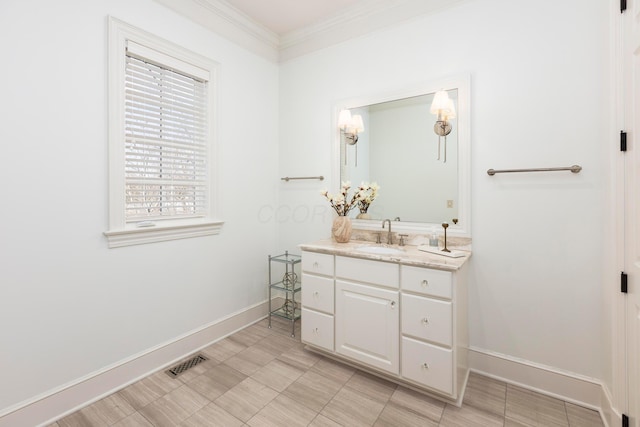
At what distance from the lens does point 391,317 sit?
194 centimetres

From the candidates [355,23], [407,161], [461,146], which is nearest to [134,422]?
[407,161]

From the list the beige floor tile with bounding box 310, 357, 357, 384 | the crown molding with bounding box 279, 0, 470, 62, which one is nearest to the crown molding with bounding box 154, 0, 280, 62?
the crown molding with bounding box 279, 0, 470, 62

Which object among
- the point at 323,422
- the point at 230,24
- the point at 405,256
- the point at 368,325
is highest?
the point at 230,24

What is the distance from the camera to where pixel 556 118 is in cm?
183

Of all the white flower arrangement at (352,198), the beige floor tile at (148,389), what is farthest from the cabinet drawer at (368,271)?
the beige floor tile at (148,389)

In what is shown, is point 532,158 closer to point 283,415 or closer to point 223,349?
point 283,415

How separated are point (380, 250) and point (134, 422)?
1.84 m

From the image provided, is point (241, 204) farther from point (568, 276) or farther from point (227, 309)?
point (568, 276)

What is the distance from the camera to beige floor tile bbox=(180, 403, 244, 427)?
65.1 inches

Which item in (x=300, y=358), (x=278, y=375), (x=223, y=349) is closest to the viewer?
(x=278, y=375)

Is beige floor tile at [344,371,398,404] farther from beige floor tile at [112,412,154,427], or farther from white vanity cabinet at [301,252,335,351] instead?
beige floor tile at [112,412,154,427]

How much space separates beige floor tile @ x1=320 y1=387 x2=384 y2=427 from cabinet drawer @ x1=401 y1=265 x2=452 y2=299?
734 millimetres

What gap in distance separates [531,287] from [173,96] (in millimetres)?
2892

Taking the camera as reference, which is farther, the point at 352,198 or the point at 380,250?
the point at 352,198
